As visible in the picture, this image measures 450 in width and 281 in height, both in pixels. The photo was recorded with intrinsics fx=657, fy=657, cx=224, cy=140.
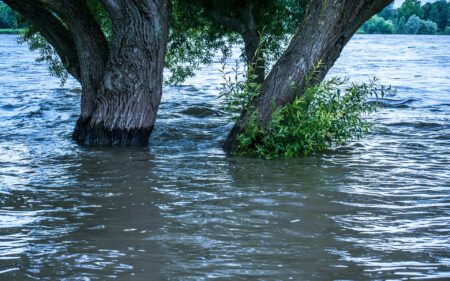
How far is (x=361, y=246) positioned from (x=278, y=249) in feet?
2.48

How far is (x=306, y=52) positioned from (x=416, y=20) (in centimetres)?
7557

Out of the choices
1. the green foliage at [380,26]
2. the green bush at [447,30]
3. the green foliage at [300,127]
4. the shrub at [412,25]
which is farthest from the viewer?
the green foliage at [380,26]

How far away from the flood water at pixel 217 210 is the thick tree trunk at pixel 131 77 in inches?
18.0

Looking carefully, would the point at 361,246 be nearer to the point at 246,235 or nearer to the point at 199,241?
the point at 246,235

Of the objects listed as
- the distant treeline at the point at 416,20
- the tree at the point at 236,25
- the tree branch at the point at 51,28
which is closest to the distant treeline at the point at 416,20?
the distant treeline at the point at 416,20

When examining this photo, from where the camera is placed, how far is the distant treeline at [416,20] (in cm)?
8044

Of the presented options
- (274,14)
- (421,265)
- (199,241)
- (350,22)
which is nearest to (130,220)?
(199,241)

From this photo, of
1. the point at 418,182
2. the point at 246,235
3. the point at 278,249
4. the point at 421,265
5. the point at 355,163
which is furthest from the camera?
the point at 355,163

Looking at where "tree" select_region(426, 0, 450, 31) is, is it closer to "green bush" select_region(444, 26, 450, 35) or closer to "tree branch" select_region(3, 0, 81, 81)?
"green bush" select_region(444, 26, 450, 35)

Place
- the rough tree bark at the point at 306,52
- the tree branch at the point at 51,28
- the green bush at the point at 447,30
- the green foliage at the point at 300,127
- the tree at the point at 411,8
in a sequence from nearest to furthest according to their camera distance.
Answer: the green foliage at the point at 300,127
the rough tree bark at the point at 306,52
the tree branch at the point at 51,28
the green bush at the point at 447,30
the tree at the point at 411,8

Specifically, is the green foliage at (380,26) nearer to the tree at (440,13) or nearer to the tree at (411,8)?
the tree at (411,8)

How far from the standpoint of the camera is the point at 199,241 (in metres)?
6.09

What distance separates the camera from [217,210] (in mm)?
7109

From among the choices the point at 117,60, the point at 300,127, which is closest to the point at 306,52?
the point at 300,127
